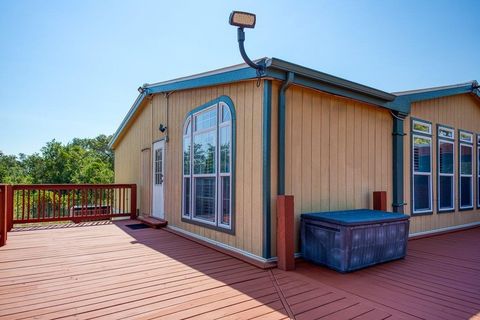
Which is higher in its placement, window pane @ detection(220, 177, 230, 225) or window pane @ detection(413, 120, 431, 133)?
window pane @ detection(413, 120, 431, 133)

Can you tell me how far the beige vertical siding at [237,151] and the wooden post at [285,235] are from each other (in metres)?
0.27

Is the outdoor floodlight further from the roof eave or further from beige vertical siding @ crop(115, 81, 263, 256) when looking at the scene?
beige vertical siding @ crop(115, 81, 263, 256)

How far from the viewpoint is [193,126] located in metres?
5.23

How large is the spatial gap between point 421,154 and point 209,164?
13.5 feet

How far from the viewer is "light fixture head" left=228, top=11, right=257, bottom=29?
110 inches

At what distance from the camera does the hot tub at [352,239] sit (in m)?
3.09

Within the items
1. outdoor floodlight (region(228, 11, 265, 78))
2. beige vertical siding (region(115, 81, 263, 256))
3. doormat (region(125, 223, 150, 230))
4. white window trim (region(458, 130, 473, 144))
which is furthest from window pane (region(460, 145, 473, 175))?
doormat (region(125, 223, 150, 230))

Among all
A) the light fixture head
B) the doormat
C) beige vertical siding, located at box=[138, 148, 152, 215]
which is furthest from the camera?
beige vertical siding, located at box=[138, 148, 152, 215]

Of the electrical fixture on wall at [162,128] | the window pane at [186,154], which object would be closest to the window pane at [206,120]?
the window pane at [186,154]

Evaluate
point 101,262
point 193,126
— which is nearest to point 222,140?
point 193,126

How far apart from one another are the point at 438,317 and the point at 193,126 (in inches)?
170

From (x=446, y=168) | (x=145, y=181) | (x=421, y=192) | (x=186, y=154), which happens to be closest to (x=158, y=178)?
(x=145, y=181)

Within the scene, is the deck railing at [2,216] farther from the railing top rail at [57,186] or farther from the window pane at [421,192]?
the window pane at [421,192]

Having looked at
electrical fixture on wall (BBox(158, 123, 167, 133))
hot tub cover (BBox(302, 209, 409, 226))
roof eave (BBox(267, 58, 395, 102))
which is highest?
roof eave (BBox(267, 58, 395, 102))
